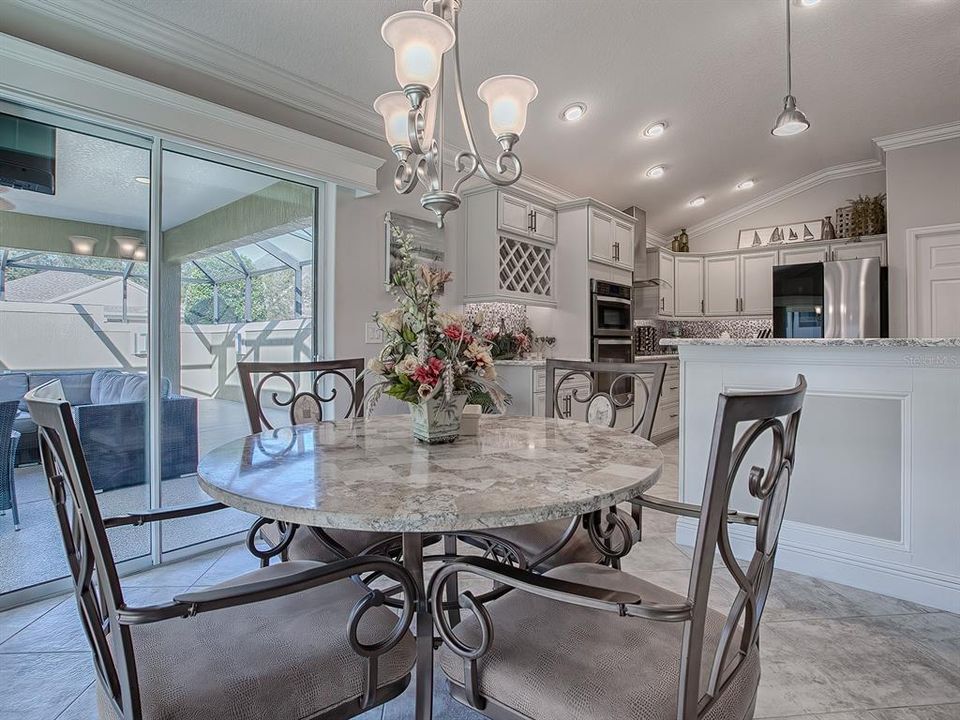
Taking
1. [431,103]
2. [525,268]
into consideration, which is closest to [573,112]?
[525,268]

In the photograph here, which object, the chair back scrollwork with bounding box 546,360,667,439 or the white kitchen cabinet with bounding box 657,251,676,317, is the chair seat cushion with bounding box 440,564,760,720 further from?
the white kitchen cabinet with bounding box 657,251,676,317

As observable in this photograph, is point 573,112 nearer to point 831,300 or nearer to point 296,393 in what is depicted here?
point 296,393

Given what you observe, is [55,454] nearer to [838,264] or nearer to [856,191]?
[838,264]

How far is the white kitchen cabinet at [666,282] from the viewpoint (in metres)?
6.36

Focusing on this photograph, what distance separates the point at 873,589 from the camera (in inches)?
88.1

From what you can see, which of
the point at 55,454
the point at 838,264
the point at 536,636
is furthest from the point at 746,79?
the point at 55,454

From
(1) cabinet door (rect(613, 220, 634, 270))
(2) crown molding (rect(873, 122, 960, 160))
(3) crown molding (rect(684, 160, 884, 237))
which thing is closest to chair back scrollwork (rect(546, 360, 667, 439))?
(1) cabinet door (rect(613, 220, 634, 270))

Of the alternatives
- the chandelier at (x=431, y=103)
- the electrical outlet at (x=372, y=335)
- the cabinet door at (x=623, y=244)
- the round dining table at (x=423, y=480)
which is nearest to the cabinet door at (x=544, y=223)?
the cabinet door at (x=623, y=244)

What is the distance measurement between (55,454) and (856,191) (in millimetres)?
7520

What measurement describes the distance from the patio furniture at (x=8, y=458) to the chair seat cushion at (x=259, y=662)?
1.79m

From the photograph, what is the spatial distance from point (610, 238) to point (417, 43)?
3734 millimetres

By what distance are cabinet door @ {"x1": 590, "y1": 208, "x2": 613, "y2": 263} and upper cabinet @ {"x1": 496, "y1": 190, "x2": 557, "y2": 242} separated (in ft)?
1.17

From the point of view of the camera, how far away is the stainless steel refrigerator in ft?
15.3

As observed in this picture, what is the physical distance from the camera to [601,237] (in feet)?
15.6
